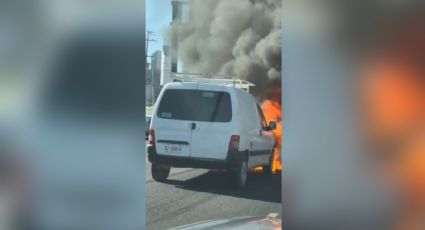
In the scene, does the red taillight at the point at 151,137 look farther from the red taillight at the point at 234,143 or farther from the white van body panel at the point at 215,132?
the red taillight at the point at 234,143

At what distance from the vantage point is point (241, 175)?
68.9 inches

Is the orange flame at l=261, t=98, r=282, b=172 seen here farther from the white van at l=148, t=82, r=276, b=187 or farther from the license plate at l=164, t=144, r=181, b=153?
the license plate at l=164, t=144, r=181, b=153

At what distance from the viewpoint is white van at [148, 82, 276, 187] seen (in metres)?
1.68

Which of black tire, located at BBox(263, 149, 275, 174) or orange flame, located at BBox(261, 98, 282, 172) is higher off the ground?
orange flame, located at BBox(261, 98, 282, 172)

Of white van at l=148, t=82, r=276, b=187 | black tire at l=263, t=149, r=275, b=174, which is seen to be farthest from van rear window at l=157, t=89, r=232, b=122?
black tire at l=263, t=149, r=275, b=174

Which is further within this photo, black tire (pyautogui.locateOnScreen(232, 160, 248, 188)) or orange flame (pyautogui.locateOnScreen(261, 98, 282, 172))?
black tire (pyautogui.locateOnScreen(232, 160, 248, 188))

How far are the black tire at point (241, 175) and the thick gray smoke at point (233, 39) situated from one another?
308mm

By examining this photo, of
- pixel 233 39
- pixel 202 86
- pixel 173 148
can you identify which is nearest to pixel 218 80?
pixel 202 86

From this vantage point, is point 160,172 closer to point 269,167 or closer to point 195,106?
point 195,106

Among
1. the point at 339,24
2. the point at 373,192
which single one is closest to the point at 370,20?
the point at 339,24

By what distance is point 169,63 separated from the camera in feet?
5.73

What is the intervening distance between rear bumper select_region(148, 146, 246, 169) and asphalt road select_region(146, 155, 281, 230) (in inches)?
0.9

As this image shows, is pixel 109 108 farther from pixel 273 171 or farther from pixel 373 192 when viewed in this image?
pixel 373 192

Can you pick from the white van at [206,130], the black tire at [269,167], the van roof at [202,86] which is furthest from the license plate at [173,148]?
the black tire at [269,167]
